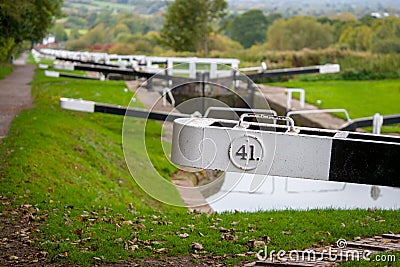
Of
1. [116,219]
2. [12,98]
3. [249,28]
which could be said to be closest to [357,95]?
[12,98]

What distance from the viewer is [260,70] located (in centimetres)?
1839

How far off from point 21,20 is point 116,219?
14314 millimetres

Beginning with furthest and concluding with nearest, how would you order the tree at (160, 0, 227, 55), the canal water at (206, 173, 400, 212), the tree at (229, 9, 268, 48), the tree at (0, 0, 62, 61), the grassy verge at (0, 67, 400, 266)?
the tree at (229, 9, 268, 48) < the tree at (160, 0, 227, 55) < the tree at (0, 0, 62, 61) < the canal water at (206, 173, 400, 212) < the grassy verge at (0, 67, 400, 266)

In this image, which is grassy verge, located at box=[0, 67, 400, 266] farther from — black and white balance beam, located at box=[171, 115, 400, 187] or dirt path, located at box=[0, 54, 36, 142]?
dirt path, located at box=[0, 54, 36, 142]

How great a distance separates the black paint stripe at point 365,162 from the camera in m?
3.41

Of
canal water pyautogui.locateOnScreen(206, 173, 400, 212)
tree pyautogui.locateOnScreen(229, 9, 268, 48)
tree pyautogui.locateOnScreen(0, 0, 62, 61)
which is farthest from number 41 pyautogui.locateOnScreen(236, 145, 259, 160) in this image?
tree pyautogui.locateOnScreen(229, 9, 268, 48)

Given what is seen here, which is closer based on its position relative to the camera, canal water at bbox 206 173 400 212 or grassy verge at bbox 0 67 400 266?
grassy verge at bbox 0 67 400 266

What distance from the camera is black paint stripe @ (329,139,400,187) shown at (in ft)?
11.2

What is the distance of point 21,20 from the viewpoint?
62.5ft

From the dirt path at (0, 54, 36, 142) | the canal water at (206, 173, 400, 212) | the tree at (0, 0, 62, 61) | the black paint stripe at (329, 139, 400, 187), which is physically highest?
the tree at (0, 0, 62, 61)

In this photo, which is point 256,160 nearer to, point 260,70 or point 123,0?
point 260,70

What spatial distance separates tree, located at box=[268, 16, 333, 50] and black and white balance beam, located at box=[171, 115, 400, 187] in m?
29.3

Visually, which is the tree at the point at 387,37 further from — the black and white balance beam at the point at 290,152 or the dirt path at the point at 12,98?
the black and white balance beam at the point at 290,152

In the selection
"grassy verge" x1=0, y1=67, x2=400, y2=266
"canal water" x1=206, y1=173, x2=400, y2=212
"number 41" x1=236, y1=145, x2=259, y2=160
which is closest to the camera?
"number 41" x1=236, y1=145, x2=259, y2=160
